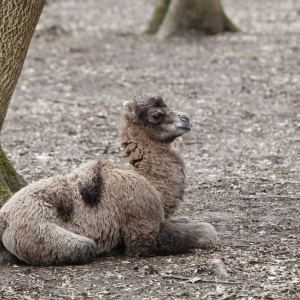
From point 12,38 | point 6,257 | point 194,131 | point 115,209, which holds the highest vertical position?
point 12,38

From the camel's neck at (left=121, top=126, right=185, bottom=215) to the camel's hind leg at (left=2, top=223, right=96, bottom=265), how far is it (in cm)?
82

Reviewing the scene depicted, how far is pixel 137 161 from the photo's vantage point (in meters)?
7.13

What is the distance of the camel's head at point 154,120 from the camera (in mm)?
7125

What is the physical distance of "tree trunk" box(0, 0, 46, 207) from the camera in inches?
306

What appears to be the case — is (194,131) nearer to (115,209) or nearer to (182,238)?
(182,238)

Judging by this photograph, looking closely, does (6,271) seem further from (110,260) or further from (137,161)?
(137,161)

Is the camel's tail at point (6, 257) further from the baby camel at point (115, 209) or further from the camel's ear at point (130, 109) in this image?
the camel's ear at point (130, 109)

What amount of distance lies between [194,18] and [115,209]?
43.3ft

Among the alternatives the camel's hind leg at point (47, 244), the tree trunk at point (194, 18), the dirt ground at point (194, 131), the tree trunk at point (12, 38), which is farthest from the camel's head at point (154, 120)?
the tree trunk at point (194, 18)

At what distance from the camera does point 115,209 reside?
677cm

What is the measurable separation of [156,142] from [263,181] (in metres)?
2.49

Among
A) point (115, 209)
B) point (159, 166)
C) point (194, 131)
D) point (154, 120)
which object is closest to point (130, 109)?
point (154, 120)

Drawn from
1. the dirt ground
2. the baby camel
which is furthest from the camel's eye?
the dirt ground

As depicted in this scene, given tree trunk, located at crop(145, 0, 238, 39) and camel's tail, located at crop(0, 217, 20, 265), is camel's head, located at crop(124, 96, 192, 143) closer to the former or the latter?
camel's tail, located at crop(0, 217, 20, 265)
